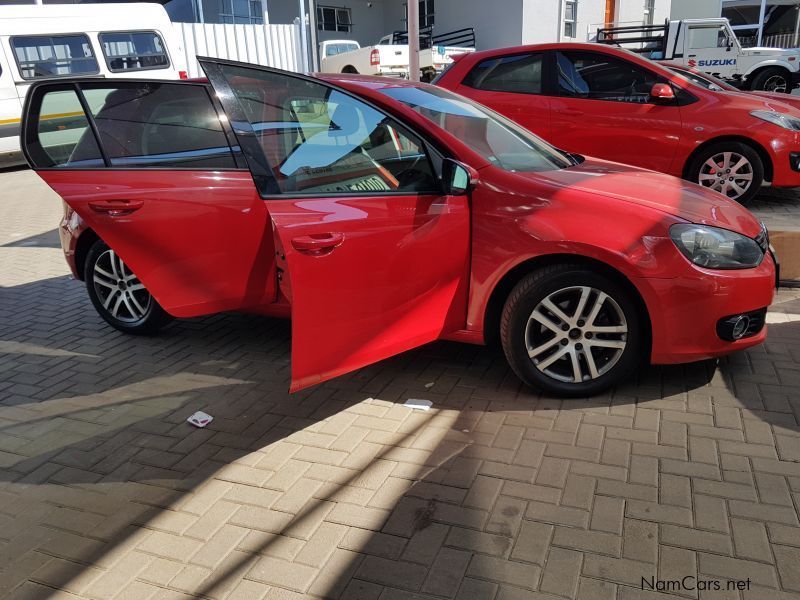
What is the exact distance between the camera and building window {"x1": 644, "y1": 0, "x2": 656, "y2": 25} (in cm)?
2780

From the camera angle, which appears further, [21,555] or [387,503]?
[387,503]

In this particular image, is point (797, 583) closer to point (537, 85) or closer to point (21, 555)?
point (21, 555)

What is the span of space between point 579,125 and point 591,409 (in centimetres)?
441

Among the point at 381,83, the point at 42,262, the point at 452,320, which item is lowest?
the point at 42,262

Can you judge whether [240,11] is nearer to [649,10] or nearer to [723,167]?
[649,10]

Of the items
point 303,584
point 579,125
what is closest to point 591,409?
point 303,584

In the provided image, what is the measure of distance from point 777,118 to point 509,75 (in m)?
2.72

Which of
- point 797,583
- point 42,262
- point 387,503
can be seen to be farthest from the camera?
point 42,262

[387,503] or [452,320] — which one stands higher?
[452,320]

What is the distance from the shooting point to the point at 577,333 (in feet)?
11.2

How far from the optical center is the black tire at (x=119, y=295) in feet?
15.0

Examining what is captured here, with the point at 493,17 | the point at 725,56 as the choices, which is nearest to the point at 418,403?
the point at 725,56

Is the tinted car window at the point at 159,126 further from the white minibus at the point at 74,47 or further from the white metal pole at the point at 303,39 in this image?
the white metal pole at the point at 303,39

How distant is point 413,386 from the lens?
3.82m
